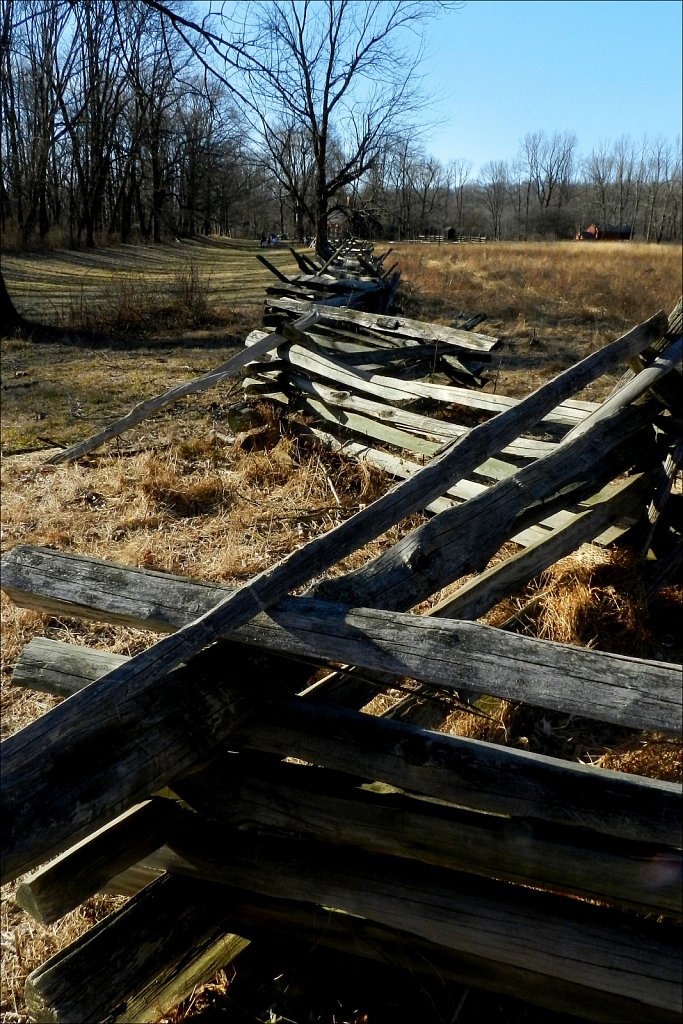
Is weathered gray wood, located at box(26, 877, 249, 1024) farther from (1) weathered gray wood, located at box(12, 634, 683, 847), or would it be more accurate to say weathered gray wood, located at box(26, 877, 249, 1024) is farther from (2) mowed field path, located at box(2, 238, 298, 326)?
(2) mowed field path, located at box(2, 238, 298, 326)

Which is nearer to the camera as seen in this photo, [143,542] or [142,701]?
[142,701]

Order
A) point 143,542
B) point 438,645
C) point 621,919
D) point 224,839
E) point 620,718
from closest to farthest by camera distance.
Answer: point 620,718 → point 438,645 → point 621,919 → point 224,839 → point 143,542

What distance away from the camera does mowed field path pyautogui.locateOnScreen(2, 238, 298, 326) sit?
46.7 feet

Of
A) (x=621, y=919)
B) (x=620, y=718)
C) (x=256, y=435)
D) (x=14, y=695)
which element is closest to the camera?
(x=620, y=718)

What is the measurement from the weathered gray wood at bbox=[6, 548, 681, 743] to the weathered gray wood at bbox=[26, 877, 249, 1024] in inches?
34.1

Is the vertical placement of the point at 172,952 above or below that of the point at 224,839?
below

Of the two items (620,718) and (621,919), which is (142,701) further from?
(621,919)

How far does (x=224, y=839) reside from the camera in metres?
2.32

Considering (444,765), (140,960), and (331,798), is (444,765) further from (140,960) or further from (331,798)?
(140,960)

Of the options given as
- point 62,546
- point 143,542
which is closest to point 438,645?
point 143,542

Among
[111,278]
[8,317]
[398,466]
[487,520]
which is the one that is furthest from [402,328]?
[111,278]

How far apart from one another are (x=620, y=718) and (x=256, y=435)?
5.23 meters

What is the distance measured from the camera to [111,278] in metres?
21.2

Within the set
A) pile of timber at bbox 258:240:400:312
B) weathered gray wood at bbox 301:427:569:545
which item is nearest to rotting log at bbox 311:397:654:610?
weathered gray wood at bbox 301:427:569:545
